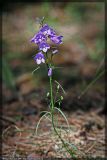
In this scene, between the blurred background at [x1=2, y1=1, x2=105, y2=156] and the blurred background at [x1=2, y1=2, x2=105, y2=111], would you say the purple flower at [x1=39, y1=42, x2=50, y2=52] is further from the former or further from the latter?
the blurred background at [x1=2, y1=2, x2=105, y2=111]

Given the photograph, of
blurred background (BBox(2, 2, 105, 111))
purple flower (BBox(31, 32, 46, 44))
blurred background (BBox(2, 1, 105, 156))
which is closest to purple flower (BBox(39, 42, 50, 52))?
purple flower (BBox(31, 32, 46, 44))

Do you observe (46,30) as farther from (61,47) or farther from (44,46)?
(61,47)

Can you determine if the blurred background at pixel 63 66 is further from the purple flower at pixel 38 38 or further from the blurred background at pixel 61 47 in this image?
the purple flower at pixel 38 38

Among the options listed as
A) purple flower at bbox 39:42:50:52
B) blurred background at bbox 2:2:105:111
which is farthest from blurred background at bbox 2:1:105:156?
purple flower at bbox 39:42:50:52

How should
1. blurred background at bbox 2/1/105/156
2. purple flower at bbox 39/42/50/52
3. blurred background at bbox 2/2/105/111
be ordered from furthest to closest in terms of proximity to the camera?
1. blurred background at bbox 2/2/105/111
2. blurred background at bbox 2/1/105/156
3. purple flower at bbox 39/42/50/52

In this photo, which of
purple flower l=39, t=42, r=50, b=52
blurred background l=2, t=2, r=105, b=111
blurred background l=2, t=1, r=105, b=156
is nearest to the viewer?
purple flower l=39, t=42, r=50, b=52

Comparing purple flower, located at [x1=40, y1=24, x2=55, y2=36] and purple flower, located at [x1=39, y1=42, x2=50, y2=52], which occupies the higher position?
purple flower, located at [x1=40, y1=24, x2=55, y2=36]

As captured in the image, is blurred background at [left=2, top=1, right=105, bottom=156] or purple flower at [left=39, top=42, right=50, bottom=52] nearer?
purple flower at [left=39, top=42, right=50, bottom=52]

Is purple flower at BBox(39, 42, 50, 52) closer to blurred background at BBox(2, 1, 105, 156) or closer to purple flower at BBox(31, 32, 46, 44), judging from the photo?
purple flower at BBox(31, 32, 46, 44)

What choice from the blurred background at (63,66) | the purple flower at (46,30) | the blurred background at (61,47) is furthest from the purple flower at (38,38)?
the blurred background at (61,47)

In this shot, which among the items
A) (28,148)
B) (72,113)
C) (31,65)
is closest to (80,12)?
(31,65)
